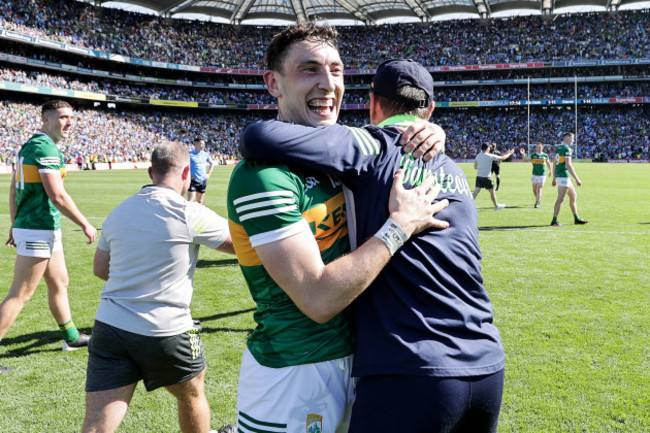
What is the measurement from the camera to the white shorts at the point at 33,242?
4.82m

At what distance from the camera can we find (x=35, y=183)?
192 inches

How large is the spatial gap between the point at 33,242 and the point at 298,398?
4216mm

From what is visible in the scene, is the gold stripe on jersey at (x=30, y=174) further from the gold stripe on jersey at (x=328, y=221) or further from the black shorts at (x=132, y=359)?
the gold stripe on jersey at (x=328, y=221)

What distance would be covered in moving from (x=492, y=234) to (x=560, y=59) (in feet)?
191

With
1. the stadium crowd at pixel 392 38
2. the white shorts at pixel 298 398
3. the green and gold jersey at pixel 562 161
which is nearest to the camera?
the white shorts at pixel 298 398


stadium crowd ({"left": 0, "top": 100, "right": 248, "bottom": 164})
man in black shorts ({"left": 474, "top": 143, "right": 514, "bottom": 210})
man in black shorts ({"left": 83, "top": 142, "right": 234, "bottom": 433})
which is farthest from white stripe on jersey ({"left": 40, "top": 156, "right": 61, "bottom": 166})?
stadium crowd ({"left": 0, "top": 100, "right": 248, "bottom": 164})

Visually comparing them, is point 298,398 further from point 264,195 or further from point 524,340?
point 524,340

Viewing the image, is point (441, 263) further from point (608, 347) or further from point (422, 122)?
point (608, 347)

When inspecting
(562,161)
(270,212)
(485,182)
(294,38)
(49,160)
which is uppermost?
(294,38)

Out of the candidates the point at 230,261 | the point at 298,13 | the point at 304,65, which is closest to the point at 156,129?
the point at 298,13

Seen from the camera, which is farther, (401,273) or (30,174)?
(30,174)

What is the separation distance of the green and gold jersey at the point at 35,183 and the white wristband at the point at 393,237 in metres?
4.31

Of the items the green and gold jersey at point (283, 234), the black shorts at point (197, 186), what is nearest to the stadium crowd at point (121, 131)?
the black shorts at point (197, 186)

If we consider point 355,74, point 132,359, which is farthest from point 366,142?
point 355,74
